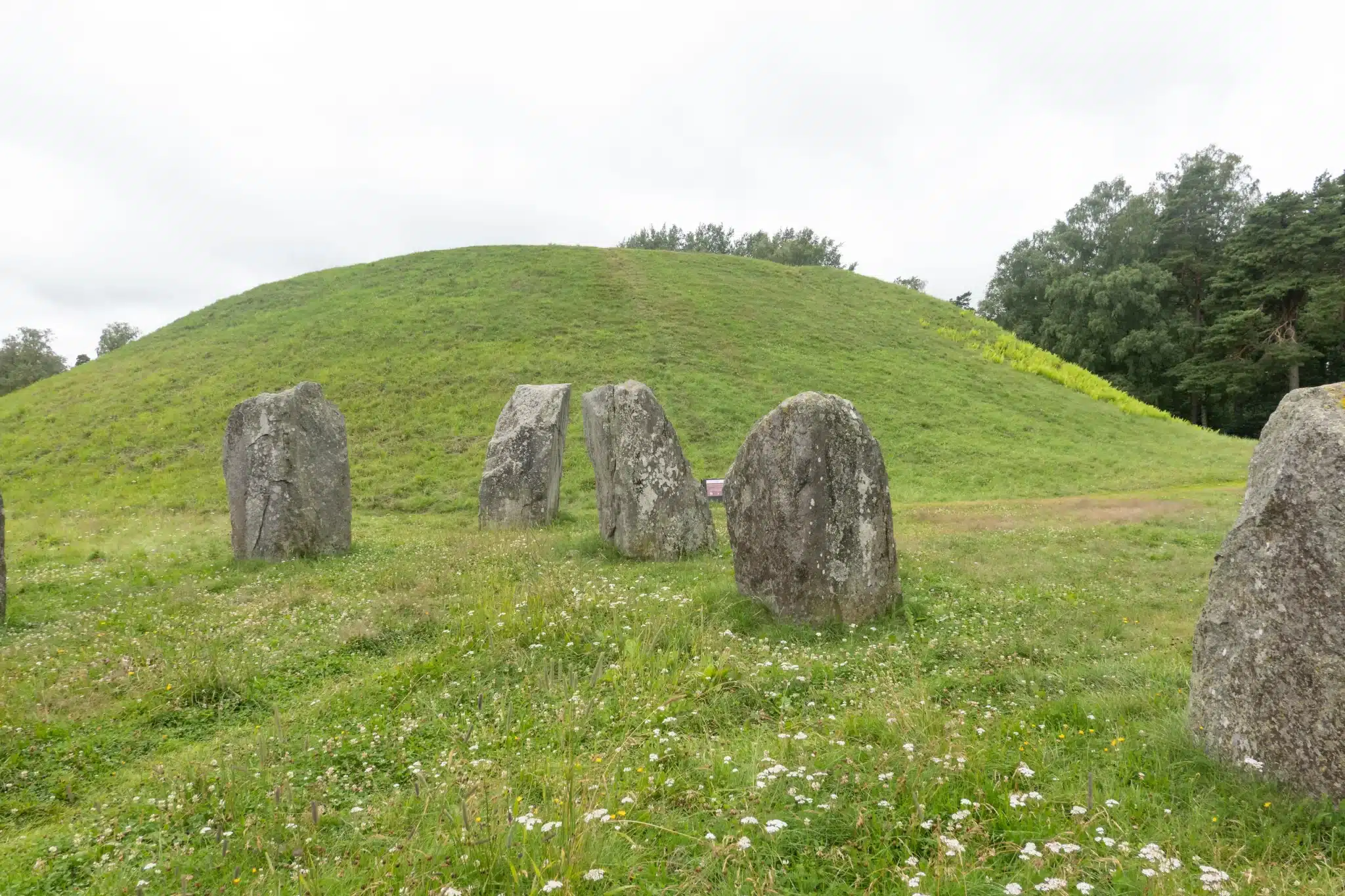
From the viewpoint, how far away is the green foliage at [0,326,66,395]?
220 ft

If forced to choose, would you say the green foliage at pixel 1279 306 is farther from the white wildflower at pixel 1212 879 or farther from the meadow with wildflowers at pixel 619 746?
the white wildflower at pixel 1212 879

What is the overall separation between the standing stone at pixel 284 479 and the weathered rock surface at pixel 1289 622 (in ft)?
41.6

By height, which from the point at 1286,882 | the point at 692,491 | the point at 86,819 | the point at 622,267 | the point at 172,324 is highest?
the point at 622,267

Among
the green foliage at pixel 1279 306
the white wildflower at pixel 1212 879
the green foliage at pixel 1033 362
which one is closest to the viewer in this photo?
the white wildflower at pixel 1212 879

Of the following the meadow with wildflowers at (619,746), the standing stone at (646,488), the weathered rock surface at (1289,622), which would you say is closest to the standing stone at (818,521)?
the meadow with wildflowers at (619,746)

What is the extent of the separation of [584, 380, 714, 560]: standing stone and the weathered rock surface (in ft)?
27.3

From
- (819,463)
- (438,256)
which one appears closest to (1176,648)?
(819,463)

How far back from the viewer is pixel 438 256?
50.8 m

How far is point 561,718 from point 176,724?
3272 millimetres

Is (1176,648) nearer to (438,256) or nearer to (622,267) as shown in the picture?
(622,267)

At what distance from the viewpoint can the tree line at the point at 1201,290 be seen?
150 ft

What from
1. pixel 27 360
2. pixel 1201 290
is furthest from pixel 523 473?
pixel 27 360

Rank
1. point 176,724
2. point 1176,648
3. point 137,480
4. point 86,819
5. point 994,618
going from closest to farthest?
point 86,819 < point 176,724 < point 1176,648 < point 994,618 < point 137,480

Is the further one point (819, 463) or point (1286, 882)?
point (819, 463)
